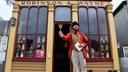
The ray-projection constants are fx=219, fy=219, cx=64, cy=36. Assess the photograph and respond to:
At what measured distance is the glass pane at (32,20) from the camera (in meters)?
10.3

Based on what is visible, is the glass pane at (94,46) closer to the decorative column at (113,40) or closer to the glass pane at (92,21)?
the glass pane at (92,21)

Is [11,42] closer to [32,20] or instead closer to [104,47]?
[32,20]

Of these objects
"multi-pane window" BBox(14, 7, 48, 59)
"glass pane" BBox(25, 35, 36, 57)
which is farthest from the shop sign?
"glass pane" BBox(25, 35, 36, 57)

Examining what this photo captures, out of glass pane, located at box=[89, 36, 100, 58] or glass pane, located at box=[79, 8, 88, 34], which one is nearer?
glass pane, located at box=[89, 36, 100, 58]

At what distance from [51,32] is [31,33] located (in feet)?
3.20

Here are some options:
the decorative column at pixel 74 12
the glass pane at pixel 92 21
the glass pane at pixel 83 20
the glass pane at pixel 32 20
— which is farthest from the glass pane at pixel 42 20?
the glass pane at pixel 92 21

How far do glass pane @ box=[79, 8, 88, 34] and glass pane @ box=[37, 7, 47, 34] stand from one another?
1721 millimetres

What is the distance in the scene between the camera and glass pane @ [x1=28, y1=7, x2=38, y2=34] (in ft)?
33.9

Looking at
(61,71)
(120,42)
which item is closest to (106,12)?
(120,42)

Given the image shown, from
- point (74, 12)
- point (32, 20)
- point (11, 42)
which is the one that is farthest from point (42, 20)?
point (11, 42)

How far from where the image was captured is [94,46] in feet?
33.3

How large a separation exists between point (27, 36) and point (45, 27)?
94cm

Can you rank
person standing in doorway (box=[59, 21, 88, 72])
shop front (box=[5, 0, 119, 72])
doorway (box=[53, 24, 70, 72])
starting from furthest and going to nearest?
doorway (box=[53, 24, 70, 72]) → shop front (box=[5, 0, 119, 72]) → person standing in doorway (box=[59, 21, 88, 72])

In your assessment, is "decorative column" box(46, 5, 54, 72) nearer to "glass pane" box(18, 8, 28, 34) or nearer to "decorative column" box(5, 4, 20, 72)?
"glass pane" box(18, 8, 28, 34)
